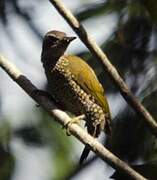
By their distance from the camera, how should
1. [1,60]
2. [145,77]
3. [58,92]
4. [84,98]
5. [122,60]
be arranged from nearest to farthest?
[1,60] → [145,77] → [122,60] → [58,92] → [84,98]

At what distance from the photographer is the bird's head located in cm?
324

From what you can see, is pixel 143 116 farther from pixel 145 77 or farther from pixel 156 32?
pixel 156 32

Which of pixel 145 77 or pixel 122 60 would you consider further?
pixel 122 60

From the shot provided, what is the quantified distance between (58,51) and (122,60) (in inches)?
22.3

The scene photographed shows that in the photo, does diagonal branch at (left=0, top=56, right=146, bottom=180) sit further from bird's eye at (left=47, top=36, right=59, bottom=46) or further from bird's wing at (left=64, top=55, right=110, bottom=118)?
bird's wing at (left=64, top=55, right=110, bottom=118)

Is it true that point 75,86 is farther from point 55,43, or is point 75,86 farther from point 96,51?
point 96,51

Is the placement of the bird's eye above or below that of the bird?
above

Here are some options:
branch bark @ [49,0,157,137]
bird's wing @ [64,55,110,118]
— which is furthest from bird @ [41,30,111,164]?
branch bark @ [49,0,157,137]

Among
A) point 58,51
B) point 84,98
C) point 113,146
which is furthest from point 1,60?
point 84,98

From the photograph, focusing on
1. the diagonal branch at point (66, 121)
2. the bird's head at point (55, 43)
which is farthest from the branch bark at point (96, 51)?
the bird's head at point (55, 43)

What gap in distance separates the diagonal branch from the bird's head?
0.58 m

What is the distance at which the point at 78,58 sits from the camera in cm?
350

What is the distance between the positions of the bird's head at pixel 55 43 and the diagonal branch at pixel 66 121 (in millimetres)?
578

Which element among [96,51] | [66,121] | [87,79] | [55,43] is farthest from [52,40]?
[96,51]
